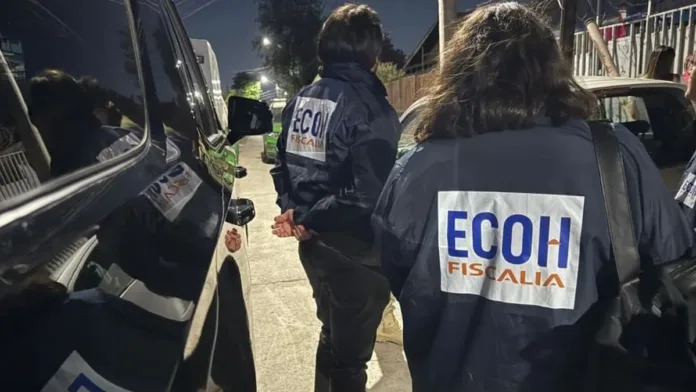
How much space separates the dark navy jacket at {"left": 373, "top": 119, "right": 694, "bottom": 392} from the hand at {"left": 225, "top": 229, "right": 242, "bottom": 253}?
1.69 feet

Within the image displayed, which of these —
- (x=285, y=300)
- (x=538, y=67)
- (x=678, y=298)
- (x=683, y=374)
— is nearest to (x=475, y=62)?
(x=538, y=67)

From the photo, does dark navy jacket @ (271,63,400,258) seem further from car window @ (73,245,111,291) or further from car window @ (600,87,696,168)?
car window @ (600,87,696,168)

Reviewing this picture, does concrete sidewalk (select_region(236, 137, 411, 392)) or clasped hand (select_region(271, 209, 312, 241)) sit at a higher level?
clasped hand (select_region(271, 209, 312, 241))

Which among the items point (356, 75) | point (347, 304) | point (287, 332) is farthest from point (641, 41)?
point (347, 304)

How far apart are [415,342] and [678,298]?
631 millimetres

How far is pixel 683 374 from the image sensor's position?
1138 mm

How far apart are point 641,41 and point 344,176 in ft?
22.4

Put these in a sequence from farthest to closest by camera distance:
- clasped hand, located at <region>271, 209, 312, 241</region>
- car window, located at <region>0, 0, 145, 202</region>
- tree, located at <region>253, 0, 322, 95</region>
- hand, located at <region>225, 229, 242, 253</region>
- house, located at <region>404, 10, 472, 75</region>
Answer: tree, located at <region>253, 0, 322, 95</region> < house, located at <region>404, 10, 472, 75</region> < clasped hand, located at <region>271, 209, 312, 241</region> < hand, located at <region>225, 229, 242, 253</region> < car window, located at <region>0, 0, 145, 202</region>

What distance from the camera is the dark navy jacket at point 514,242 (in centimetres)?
125

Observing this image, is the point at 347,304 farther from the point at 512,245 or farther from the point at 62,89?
the point at 62,89

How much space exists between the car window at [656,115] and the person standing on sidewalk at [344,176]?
2.77m

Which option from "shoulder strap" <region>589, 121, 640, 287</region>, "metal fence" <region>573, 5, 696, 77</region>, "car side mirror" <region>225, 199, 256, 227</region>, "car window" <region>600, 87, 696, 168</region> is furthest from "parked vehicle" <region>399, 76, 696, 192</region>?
"shoulder strap" <region>589, 121, 640, 287</region>

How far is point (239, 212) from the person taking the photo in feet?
6.73

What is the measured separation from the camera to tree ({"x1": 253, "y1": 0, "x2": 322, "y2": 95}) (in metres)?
38.0
